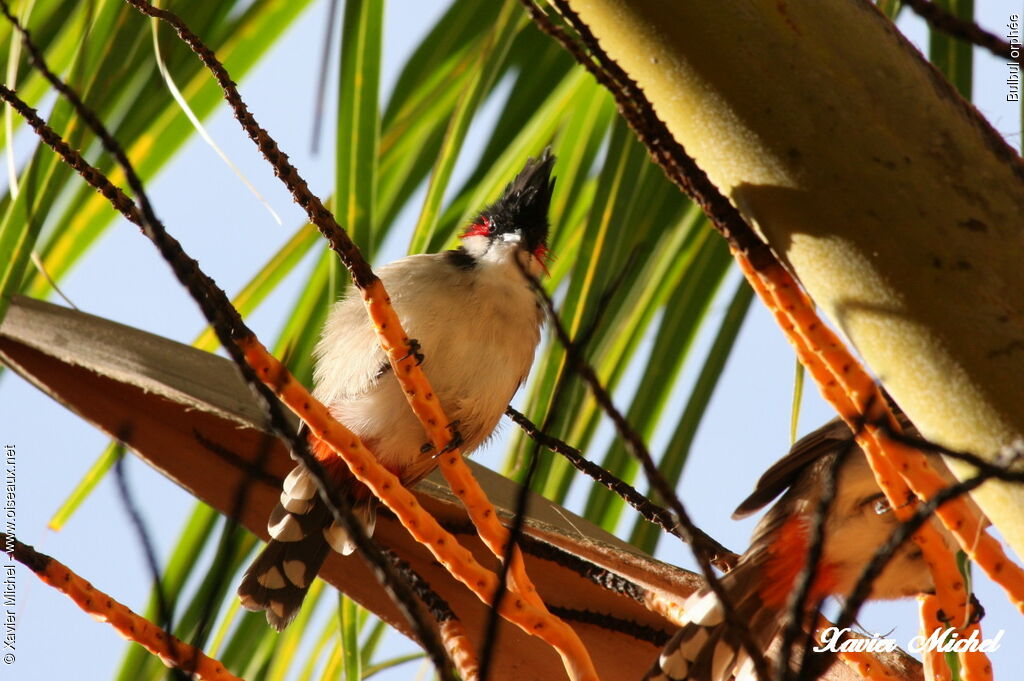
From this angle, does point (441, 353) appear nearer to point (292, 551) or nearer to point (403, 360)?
point (292, 551)

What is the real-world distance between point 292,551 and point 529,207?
0.96m

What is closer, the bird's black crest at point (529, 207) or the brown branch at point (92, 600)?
the brown branch at point (92, 600)

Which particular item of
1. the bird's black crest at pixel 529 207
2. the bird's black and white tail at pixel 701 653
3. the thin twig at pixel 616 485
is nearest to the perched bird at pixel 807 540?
the bird's black and white tail at pixel 701 653

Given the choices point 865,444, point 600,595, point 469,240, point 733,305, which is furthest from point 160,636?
point 469,240

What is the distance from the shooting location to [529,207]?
255 cm

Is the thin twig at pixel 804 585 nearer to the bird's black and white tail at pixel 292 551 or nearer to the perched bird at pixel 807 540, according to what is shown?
the perched bird at pixel 807 540

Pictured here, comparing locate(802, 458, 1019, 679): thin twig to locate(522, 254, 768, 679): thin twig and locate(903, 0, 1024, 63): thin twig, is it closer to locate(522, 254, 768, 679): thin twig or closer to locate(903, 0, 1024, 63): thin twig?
locate(522, 254, 768, 679): thin twig

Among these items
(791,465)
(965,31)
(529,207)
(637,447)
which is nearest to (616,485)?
(637,447)

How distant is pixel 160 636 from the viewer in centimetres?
81

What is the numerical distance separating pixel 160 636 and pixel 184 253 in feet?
0.99

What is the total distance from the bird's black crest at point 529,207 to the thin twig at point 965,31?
1998 mm

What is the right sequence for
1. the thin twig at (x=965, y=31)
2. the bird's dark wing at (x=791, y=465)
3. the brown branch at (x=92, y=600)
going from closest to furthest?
the thin twig at (x=965, y=31), the brown branch at (x=92, y=600), the bird's dark wing at (x=791, y=465)

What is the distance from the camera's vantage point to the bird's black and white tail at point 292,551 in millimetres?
1805

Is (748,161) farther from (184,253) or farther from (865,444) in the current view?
(184,253)
